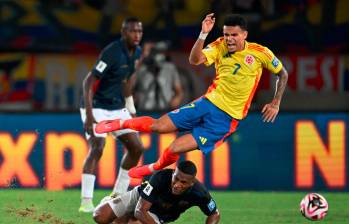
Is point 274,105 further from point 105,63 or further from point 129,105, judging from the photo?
point 129,105

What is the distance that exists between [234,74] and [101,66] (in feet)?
5.53

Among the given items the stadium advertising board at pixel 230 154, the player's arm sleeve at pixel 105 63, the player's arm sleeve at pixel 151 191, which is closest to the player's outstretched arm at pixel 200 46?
the player's arm sleeve at pixel 151 191

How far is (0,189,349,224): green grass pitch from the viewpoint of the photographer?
A: 1130 cm

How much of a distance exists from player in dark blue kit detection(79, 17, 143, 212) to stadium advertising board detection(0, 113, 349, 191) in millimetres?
2674

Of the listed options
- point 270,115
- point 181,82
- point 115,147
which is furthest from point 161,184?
point 181,82

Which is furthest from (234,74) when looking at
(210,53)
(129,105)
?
(129,105)

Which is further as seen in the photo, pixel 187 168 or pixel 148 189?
pixel 148 189

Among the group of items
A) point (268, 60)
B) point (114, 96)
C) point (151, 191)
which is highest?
point (268, 60)

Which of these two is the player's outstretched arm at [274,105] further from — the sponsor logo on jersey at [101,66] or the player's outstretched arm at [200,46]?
the sponsor logo on jersey at [101,66]

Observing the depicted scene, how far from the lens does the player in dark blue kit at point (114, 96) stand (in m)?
11.7

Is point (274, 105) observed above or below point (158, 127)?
above

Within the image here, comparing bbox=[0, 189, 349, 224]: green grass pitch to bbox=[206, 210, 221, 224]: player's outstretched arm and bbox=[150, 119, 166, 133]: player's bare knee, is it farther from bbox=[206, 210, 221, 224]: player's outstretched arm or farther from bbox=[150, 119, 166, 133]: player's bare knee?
bbox=[206, 210, 221, 224]: player's outstretched arm

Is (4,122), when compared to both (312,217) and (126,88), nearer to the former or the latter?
(126,88)

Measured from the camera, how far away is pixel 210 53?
34.7 feet
